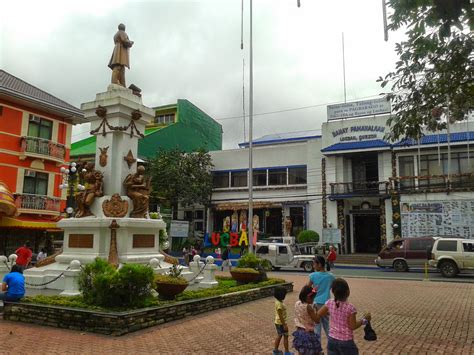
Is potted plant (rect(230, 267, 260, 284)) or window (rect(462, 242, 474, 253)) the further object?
window (rect(462, 242, 474, 253))

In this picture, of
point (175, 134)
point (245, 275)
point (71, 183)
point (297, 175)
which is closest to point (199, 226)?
point (175, 134)

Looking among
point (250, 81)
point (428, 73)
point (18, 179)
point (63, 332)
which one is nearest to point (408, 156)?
point (250, 81)

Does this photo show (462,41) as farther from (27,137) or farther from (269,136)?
(269,136)

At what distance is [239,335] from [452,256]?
1812 cm

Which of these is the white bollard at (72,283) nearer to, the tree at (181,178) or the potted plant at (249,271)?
the potted plant at (249,271)

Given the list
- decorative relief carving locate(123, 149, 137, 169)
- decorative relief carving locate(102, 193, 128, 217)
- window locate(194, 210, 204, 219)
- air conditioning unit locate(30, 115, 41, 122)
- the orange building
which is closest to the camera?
decorative relief carving locate(102, 193, 128, 217)

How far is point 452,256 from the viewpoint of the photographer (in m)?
22.5

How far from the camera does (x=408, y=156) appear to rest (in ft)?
112

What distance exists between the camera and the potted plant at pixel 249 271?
552 inches

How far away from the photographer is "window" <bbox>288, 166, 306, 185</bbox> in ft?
127

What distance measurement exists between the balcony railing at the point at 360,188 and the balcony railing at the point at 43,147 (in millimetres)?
20693

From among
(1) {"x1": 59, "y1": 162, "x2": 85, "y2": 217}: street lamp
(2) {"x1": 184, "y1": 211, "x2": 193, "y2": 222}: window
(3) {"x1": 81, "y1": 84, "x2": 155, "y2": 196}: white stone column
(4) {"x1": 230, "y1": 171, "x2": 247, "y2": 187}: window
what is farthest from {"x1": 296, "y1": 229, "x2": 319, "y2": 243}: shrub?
(3) {"x1": 81, "y1": 84, "x2": 155, "y2": 196}: white stone column

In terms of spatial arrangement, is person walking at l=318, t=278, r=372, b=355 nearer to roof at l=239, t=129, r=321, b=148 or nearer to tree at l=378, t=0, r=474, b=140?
tree at l=378, t=0, r=474, b=140

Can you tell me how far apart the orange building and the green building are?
37.1 ft
